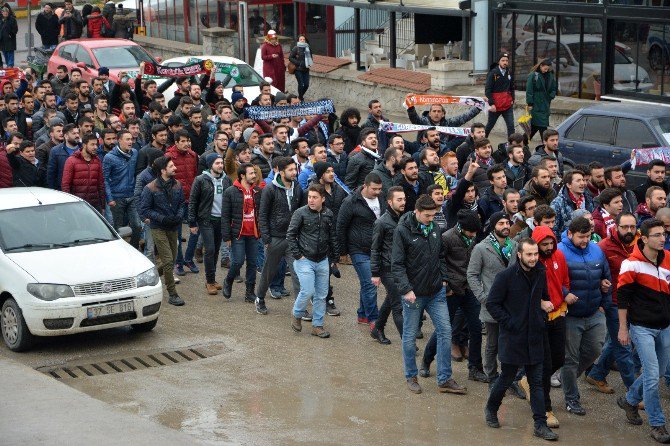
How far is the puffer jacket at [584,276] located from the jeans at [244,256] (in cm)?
481

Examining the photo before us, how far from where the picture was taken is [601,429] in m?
10.8

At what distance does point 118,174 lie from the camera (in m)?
16.1

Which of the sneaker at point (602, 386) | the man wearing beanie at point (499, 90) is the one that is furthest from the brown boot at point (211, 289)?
the man wearing beanie at point (499, 90)

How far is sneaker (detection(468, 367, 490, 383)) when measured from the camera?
12.0 meters

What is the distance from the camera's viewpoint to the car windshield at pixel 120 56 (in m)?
27.8

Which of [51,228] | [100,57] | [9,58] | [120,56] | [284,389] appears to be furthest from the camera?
[9,58]

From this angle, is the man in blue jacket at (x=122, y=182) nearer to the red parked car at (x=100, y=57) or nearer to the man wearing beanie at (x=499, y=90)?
the man wearing beanie at (x=499, y=90)

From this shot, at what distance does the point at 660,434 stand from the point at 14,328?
21.5 ft

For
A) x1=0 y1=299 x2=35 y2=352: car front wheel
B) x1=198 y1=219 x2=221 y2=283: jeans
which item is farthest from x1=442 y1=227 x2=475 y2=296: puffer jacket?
x1=0 y1=299 x2=35 y2=352: car front wheel

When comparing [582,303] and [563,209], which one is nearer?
[582,303]

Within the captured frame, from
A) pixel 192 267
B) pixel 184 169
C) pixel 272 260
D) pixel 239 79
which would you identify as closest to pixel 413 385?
pixel 272 260

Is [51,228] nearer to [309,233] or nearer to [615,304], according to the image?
[309,233]

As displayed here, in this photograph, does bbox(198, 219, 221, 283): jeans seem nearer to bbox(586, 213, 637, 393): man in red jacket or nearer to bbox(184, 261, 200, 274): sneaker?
bbox(184, 261, 200, 274): sneaker

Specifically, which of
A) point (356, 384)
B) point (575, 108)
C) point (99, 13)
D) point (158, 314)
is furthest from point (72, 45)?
point (356, 384)
